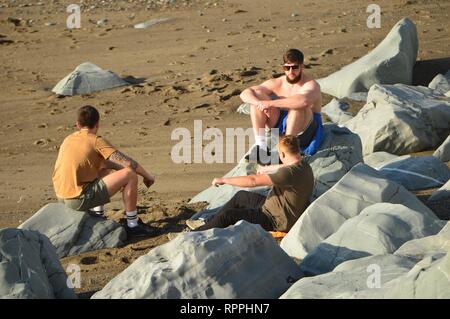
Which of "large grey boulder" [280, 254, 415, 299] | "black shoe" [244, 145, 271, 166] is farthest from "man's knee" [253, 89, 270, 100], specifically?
"large grey boulder" [280, 254, 415, 299]

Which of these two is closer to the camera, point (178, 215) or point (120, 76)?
point (178, 215)

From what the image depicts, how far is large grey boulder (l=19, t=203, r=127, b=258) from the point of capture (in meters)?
9.60

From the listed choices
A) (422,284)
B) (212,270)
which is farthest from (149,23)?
(422,284)

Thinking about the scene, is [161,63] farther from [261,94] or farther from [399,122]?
[261,94]

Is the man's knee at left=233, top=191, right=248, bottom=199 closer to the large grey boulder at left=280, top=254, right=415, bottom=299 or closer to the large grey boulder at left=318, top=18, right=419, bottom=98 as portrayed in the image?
the large grey boulder at left=280, top=254, right=415, bottom=299

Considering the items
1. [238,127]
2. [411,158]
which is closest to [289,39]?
[238,127]

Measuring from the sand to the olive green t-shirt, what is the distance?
150 centimetres

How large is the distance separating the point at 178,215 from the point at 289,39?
26.2 feet

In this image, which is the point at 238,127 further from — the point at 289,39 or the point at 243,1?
the point at 243,1

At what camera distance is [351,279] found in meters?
7.20

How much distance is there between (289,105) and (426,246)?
9.72 feet

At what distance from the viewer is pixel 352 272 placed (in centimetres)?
731

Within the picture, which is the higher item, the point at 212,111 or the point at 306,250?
the point at 306,250

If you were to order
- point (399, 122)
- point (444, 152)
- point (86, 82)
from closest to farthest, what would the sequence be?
point (444, 152) → point (399, 122) → point (86, 82)
